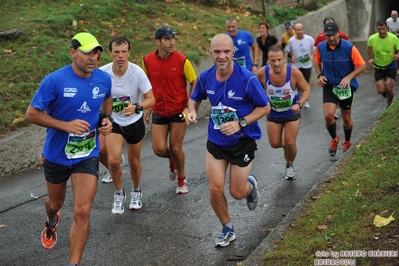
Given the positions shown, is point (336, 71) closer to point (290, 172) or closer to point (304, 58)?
point (290, 172)

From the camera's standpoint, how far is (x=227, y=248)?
21.4 ft

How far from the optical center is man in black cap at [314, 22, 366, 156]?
989 cm

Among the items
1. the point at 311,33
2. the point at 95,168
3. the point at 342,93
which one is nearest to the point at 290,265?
the point at 95,168

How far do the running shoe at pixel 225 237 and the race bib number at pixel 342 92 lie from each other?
431cm

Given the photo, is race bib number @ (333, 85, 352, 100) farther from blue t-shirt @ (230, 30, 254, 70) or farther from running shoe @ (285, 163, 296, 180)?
blue t-shirt @ (230, 30, 254, 70)

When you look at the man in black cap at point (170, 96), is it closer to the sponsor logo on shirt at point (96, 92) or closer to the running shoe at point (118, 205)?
the running shoe at point (118, 205)

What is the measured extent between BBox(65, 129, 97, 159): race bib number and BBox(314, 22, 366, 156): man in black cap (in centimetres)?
512

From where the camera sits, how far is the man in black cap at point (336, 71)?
389 inches

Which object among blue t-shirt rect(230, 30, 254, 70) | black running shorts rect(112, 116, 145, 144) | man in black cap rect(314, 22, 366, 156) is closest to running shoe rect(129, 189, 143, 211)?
black running shorts rect(112, 116, 145, 144)

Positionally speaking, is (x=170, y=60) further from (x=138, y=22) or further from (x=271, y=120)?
(x=138, y=22)

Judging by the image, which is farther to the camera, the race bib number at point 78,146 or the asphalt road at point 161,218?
the asphalt road at point 161,218

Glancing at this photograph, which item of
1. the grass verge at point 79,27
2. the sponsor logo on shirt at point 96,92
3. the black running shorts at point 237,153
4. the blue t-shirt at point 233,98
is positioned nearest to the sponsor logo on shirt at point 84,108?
the sponsor logo on shirt at point 96,92

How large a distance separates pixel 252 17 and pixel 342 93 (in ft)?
35.2

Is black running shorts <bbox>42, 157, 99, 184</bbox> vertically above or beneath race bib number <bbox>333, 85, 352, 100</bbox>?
above
